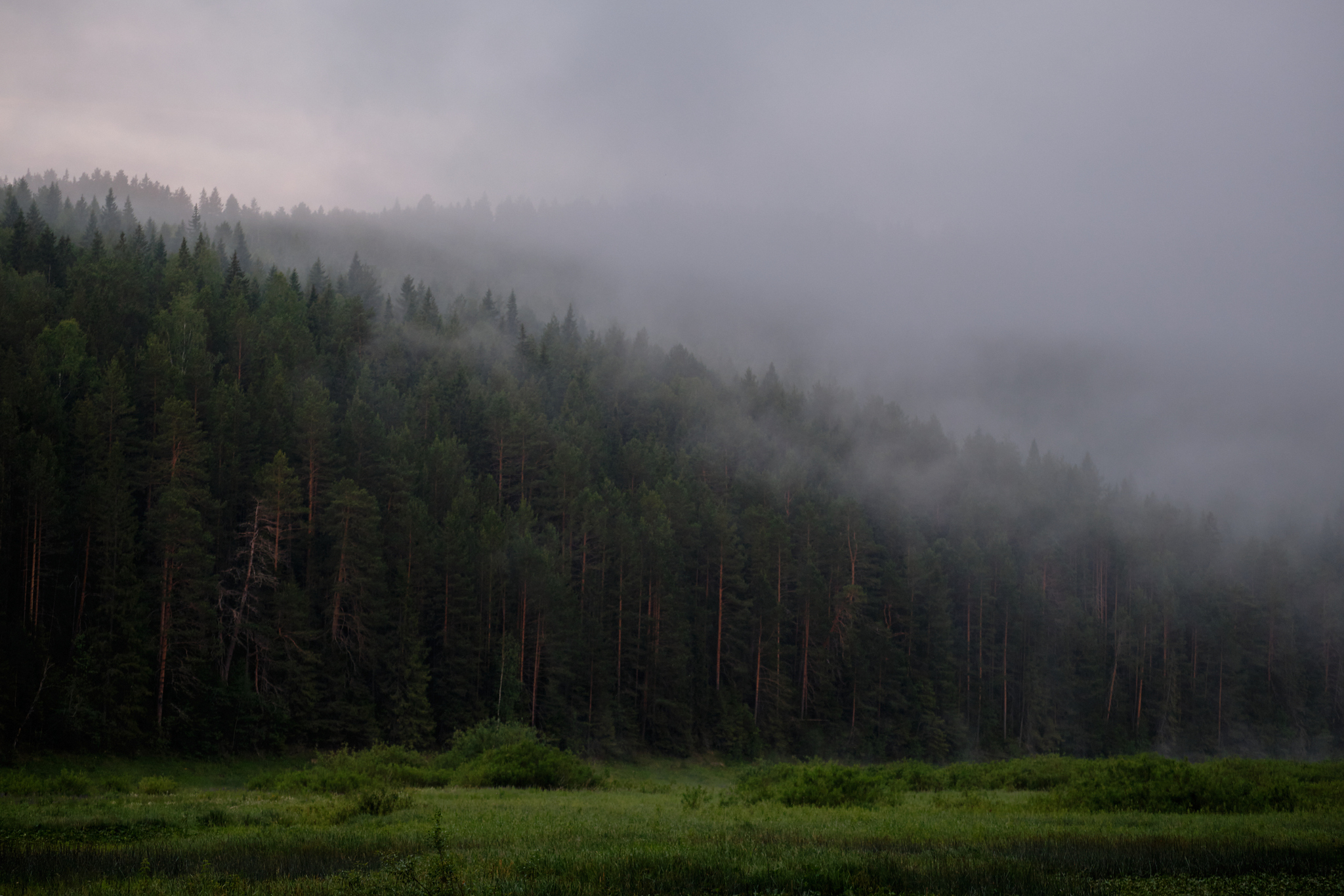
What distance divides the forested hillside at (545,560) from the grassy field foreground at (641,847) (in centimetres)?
3504

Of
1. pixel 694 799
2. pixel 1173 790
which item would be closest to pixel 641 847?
pixel 694 799

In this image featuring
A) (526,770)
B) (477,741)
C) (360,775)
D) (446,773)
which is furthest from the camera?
(477,741)

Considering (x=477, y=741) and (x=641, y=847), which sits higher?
(x=641, y=847)

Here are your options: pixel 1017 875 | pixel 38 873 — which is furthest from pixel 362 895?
pixel 1017 875

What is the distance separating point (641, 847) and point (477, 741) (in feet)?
114

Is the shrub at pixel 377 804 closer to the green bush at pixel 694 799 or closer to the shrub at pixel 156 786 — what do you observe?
the green bush at pixel 694 799

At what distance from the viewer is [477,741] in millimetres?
46688

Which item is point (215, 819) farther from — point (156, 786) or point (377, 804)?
point (156, 786)

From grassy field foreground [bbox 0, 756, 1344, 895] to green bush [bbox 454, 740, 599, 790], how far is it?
10095 millimetres

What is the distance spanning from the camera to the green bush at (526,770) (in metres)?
37.4

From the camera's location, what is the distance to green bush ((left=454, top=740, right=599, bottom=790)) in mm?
37406

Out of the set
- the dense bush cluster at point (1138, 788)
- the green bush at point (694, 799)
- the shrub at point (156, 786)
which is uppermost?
the dense bush cluster at point (1138, 788)

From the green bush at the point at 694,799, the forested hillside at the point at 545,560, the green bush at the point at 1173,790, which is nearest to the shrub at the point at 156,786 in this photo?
the green bush at the point at 694,799

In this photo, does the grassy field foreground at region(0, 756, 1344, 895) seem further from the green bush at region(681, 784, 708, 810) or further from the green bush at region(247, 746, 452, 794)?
the green bush at region(247, 746, 452, 794)
